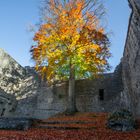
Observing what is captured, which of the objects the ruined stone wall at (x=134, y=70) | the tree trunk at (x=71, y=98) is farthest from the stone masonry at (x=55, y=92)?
the tree trunk at (x=71, y=98)

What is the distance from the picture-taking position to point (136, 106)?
18125 mm

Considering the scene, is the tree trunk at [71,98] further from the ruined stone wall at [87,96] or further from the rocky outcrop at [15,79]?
the rocky outcrop at [15,79]

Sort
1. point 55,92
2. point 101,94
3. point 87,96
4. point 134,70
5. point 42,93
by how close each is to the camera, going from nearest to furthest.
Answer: point 134,70 < point 101,94 < point 87,96 < point 55,92 < point 42,93

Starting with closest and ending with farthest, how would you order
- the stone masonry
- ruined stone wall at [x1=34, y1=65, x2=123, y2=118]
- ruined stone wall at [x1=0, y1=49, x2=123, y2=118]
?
1. the stone masonry
2. ruined stone wall at [x1=34, y1=65, x2=123, y2=118]
3. ruined stone wall at [x1=0, y1=49, x2=123, y2=118]

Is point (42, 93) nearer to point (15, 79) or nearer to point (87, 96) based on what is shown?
point (15, 79)

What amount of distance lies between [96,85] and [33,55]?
5714mm

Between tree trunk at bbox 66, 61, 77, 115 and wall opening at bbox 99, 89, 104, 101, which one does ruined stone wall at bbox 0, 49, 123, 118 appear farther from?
tree trunk at bbox 66, 61, 77, 115

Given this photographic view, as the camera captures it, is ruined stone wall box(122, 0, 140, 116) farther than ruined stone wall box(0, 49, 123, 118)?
No

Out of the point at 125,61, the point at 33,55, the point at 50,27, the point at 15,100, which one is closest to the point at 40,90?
the point at 15,100

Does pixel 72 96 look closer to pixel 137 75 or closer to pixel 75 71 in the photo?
pixel 75 71

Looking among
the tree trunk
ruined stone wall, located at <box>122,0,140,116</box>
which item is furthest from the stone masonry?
the tree trunk

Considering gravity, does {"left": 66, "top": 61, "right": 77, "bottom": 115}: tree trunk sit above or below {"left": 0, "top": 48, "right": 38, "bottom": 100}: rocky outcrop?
below

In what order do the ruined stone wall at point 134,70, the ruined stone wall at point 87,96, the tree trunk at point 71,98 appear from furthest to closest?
the ruined stone wall at point 87,96, the tree trunk at point 71,98, the ruined stone wall at point 134,70

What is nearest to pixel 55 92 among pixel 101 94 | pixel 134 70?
pixel 101 94
